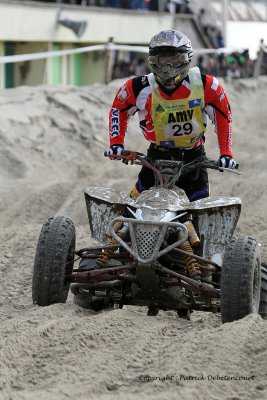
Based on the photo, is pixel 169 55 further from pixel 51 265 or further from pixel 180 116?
pixel 51 265

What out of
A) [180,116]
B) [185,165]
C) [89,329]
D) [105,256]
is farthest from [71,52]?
[89,329]

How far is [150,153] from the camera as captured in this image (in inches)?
281

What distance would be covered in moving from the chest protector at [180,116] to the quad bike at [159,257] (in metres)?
0.40

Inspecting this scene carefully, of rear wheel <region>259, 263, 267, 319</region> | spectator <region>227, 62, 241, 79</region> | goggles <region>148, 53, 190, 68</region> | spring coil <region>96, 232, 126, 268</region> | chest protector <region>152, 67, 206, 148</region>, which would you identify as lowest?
spectator <region>227, 62, 241, 79</region>

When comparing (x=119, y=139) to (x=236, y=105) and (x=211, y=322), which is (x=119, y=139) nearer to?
(x=211, y=322)

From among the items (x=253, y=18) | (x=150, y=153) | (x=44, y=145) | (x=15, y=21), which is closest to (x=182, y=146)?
(x=150, y=153)

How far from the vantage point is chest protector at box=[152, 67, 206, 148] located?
272 inches

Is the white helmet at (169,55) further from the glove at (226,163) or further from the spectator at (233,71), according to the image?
the spectator at (233,71)

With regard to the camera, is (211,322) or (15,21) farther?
(15,21)

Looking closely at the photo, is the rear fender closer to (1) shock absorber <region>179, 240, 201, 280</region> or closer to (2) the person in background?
(1) shock absorber <region>179, 240, 201, 280</region>

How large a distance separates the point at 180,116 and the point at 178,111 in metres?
0.04

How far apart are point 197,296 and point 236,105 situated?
1624 centimetres

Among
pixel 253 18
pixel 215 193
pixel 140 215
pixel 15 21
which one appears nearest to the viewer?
pixel 140 215

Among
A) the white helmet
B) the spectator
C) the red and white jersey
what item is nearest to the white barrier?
the spectator
